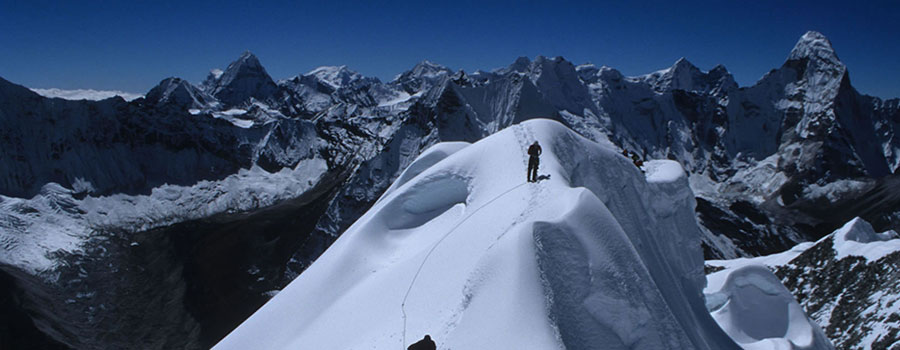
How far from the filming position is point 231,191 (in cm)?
17588

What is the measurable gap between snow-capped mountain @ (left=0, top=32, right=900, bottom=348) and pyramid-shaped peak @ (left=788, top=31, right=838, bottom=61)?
487mm

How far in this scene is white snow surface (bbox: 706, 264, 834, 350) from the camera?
24.2 meters

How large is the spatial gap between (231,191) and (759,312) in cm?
18139

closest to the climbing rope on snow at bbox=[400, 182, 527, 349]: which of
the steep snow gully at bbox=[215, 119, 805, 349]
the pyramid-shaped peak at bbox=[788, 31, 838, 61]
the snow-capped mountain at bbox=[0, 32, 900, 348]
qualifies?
the steep snow gully at bbox=[215, 119, 805, 349]

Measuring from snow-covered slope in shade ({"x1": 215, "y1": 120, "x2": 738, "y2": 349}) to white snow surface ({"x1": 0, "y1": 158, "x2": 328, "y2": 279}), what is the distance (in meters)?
126

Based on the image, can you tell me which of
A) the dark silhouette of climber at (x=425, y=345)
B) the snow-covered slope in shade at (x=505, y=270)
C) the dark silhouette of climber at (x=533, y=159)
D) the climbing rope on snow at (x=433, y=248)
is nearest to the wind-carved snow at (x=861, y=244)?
the snow-covered slope in shade at (x=505, y=270)

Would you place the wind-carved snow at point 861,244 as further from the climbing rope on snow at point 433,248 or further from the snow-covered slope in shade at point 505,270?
the climbing rope on snow at point 433,248

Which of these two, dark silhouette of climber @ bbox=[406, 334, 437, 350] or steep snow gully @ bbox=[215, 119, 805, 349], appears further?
steep snow gully @ bbox=[215, 119, 805, 349]

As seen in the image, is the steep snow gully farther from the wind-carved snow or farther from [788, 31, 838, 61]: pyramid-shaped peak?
[788, 31, 838, 61]: pyramid-shaped peak

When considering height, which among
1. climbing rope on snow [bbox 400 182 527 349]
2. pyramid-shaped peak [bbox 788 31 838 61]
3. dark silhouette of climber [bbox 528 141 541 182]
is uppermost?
pyramid-shaped peak [bbox 788 31 838 61]

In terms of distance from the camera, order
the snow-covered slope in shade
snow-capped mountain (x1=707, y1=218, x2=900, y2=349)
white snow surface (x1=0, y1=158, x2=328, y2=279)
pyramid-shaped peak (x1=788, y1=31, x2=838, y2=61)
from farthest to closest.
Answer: pyramid-shaped peak (x1=788, y1=31, x2=838, y2=61), white snow surface (x1=0, y1=158, x2=328, y2=279), snow-capped mountain (x1=707, y1=218, x2=900, y2=349), the snow-covered slope in shade

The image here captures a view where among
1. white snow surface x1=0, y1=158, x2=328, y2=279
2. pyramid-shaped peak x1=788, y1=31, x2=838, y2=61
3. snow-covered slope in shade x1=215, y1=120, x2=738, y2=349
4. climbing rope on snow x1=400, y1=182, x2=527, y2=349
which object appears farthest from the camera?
pyramid-shaped peak x1=788, y1=31, x2=838, y2=61

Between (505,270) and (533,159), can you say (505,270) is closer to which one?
(505,270)

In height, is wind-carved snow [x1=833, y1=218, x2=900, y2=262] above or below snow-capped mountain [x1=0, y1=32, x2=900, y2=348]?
below
